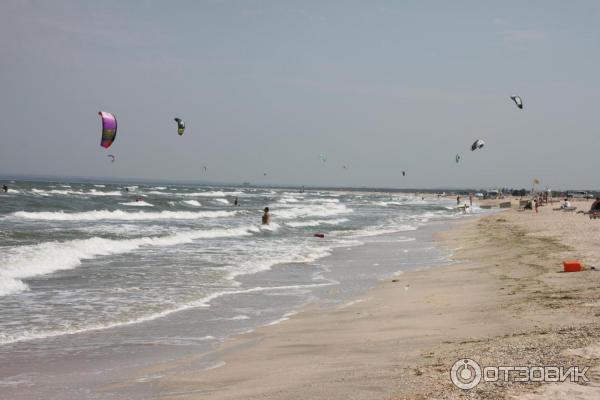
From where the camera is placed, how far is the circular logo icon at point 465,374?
4.20 m

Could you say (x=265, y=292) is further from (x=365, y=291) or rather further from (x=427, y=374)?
(x=427, y=374)

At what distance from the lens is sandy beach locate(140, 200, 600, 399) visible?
14.8 ft

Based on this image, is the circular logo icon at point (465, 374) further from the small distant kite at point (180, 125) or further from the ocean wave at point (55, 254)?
the small distant kite at point (180, 125)

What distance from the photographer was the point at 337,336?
279 inches

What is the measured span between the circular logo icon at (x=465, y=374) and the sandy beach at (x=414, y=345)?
0.06 metres

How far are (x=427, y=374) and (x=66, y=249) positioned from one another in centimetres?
1398

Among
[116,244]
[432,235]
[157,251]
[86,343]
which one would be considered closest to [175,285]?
[86,343]

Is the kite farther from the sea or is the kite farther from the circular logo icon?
the circular logo icon

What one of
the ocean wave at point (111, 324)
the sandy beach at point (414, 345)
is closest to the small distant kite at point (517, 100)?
the sandy beach at point (414, 345)

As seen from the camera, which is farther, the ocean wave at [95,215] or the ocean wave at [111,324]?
the ocean wave at [95,215]

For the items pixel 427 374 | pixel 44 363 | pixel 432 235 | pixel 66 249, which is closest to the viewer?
pixel 427 374

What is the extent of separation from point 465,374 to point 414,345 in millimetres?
1606

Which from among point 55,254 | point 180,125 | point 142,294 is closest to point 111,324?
point 142,294

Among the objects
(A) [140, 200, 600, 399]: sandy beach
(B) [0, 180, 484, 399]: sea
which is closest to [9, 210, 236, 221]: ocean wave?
(B) [0, 180, 484, 399]: sea
